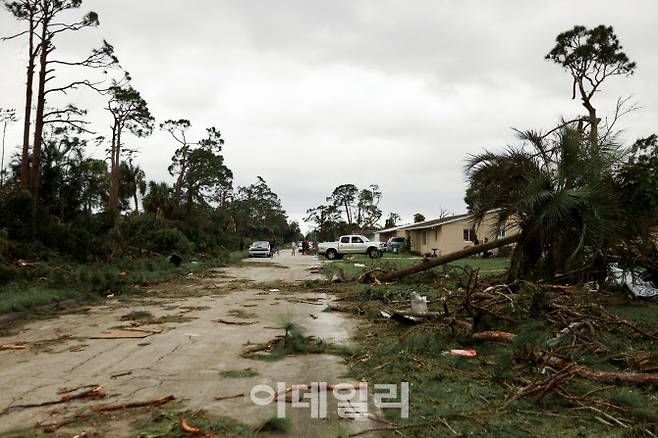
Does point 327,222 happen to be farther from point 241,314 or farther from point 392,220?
point 241,314

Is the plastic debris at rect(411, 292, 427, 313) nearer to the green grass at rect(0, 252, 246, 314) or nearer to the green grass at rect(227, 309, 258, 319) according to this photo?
the green grass at rect(227, 309, 258, 319)

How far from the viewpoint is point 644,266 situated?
1045 cm

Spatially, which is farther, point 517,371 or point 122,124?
point 122,124

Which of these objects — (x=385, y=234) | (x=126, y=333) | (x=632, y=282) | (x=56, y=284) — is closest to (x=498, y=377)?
(x=126, y=333)

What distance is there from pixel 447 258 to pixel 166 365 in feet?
35.2

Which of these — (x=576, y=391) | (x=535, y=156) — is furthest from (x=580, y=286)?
(x=576, y=391)

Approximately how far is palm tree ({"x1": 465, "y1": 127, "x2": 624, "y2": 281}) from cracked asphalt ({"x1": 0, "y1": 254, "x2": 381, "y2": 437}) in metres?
4.20

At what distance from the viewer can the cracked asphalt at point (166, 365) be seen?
4.75 m

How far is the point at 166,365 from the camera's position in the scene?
21.8ft

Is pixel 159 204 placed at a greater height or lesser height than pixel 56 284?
greater

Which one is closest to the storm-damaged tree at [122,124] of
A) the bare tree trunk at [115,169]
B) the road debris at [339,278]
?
the bare tree trunk at [115,169]

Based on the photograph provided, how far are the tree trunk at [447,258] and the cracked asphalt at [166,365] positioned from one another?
440cm

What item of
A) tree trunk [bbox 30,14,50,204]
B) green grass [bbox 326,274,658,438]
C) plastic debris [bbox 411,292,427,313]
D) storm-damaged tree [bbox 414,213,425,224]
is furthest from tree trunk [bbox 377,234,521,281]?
storm-damaged tree [bbox 414,213,425,224]

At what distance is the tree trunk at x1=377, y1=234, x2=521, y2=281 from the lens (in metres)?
12.9
